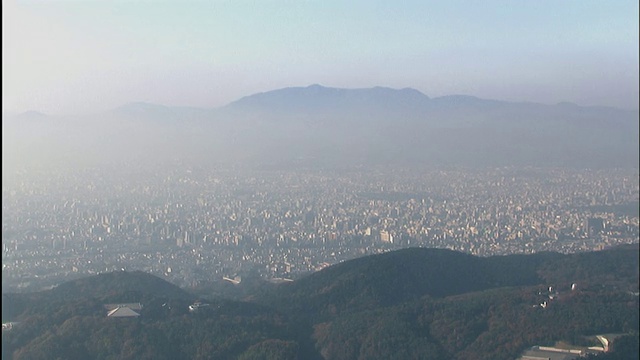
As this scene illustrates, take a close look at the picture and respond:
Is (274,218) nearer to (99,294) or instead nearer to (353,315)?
(99,294)

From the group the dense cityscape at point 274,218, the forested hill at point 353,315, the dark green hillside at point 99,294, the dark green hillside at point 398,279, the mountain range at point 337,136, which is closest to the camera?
the forested hill at point 353,315

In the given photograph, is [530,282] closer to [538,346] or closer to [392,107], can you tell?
[538,346]

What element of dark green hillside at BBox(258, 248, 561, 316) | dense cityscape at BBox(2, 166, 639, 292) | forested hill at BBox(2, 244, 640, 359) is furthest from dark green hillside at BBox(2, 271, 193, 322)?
dark green hillside at BBox(258, 248, 561, 316)

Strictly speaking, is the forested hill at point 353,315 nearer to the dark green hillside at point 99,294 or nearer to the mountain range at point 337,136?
the dark green hillside at point 99,294

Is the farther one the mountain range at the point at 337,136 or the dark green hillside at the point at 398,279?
the mountain range at the point at 337,136

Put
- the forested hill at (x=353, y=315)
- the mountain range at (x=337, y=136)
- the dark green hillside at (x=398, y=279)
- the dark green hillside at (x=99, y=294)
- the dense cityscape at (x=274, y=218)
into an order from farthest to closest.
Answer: the mountain range at (x=337, y=136), the dense cityscape at (x=274, y=218), the dark green hillside at (x=398, y=279), the dark green hillside at (x=99, y=294), the forested hill at (x=353, y=315)

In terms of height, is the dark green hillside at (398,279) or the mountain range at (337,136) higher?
the mountain range at (337,136)

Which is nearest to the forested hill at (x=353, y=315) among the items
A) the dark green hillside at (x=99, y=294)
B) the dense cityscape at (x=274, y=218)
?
the dark green hillside at (x=99, y=294)

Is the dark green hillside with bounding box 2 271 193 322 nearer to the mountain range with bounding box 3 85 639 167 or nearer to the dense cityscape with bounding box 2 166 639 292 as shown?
the dense cityscape with bounding box 2 166 639 292
